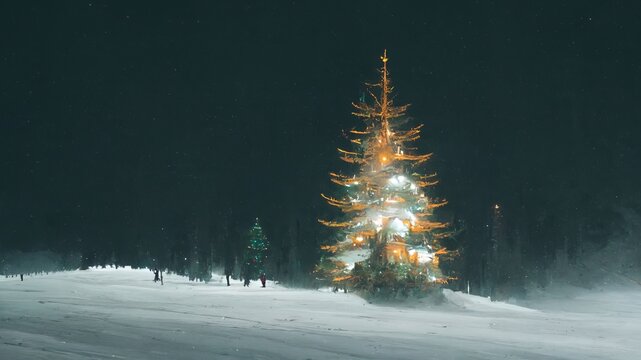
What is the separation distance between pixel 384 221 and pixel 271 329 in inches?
608

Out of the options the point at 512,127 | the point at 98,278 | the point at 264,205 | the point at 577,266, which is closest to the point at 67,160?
the point at 264,205

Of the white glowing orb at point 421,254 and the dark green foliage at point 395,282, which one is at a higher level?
the white glowing orb at point 421,254

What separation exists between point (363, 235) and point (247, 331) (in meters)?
17.7

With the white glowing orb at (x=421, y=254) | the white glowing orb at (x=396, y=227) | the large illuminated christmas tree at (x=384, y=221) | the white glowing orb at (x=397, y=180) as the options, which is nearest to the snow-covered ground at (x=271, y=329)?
the large illuminated christmas tree at (x=384, y=221)

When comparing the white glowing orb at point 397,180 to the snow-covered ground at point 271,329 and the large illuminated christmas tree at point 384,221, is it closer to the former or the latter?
the large illuminated christmas tree at point 384,221

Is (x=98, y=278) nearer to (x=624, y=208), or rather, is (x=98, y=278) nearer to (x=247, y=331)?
(x=247, y=331)

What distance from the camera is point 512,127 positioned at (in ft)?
513

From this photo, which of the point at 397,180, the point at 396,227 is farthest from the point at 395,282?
the point at 397,180

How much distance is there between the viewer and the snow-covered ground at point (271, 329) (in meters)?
14.7

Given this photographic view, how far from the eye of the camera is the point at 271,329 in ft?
62.6

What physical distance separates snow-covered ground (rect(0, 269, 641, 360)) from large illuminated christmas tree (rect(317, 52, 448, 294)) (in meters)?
1.49

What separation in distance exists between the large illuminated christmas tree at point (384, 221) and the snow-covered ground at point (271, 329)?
1.49m

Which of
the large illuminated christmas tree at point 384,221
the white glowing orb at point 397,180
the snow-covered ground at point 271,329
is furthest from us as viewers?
the white glowing orb at point 397,180

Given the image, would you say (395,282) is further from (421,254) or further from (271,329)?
(271,329)
